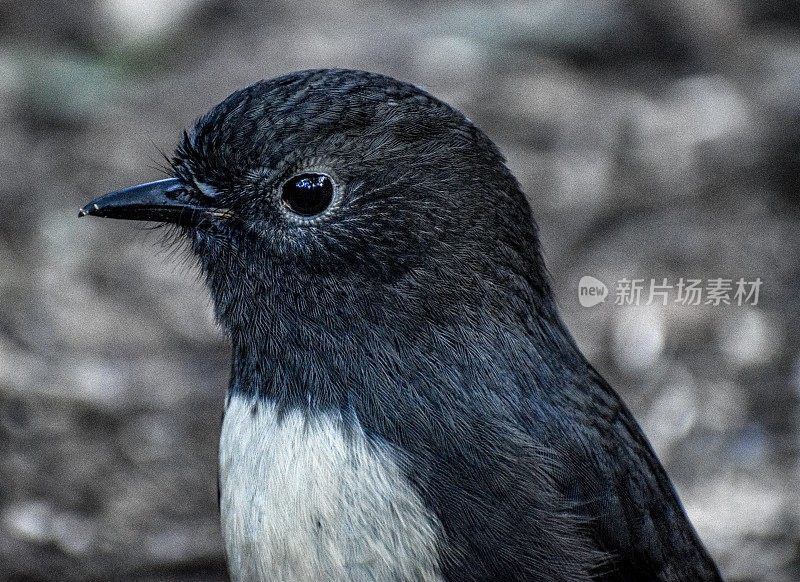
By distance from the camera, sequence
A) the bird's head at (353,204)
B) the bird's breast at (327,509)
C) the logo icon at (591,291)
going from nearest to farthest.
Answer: the bird's breast at (327,509) → the bird's head at (353,204) → the logo icon at (591,291)

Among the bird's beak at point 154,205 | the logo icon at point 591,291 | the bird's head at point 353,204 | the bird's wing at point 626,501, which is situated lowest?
the bird's wing at point 626,501

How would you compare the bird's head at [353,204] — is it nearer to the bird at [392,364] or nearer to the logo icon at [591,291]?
the bird at [392,364]

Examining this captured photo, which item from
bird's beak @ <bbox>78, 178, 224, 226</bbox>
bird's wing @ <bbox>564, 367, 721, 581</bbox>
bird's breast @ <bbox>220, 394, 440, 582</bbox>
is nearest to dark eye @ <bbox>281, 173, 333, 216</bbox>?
bird's beak @ <bbox>78, 178, 224, 226</bbox>

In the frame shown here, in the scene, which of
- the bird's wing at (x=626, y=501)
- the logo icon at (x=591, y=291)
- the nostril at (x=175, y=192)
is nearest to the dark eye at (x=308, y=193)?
the nostril at (x=175, y=192)

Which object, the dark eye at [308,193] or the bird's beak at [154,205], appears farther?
the bird's beak at [154,205]

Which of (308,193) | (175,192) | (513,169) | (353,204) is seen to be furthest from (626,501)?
(513,169)

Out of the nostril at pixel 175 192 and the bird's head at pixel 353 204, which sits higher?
the nostril at pixel 175 192

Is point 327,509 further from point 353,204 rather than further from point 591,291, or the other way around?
point 591,291
